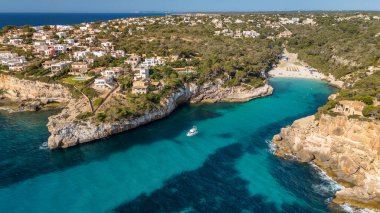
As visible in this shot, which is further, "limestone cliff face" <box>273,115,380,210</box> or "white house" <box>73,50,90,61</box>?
"white house" <box>73,50,90,61</box>

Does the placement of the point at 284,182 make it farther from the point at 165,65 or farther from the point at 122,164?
the point at 165,65

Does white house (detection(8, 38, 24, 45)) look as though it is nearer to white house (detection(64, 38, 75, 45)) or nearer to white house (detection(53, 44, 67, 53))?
white house (detection(64, 38, 75, 45))

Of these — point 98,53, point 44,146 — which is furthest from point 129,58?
point 44,146

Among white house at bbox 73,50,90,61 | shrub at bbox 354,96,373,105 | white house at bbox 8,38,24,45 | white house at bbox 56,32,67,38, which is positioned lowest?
shrub at bbox 354,96,373,105

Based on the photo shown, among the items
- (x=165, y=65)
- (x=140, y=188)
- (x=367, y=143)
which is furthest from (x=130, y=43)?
(x=367, y=143)

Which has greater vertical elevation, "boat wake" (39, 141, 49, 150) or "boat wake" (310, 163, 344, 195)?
"boat wake" (39, 141, 49, 150)

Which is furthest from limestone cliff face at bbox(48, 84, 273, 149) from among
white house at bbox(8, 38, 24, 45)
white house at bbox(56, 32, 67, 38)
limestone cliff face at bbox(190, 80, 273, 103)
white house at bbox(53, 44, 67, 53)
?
white house at bbox(56, 32, 67, 38)

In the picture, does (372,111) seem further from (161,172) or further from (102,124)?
(102,124)
